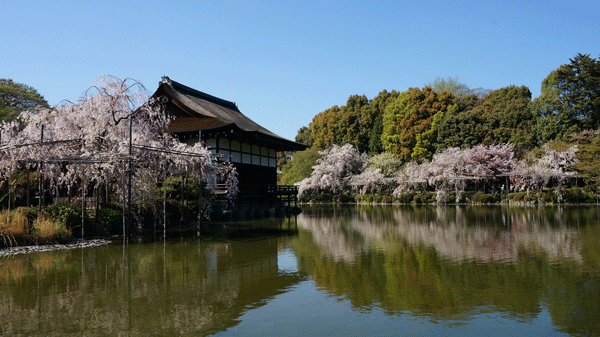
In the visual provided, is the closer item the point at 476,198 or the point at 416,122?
the point at 476,198

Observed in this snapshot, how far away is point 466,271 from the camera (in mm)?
9820

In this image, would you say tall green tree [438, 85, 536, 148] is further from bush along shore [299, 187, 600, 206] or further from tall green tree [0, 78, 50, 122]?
tall green tree [0, 78, 50, 122]

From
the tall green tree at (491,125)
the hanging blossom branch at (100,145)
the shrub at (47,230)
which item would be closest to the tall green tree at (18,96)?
the hanging blossom branch at (100,145)

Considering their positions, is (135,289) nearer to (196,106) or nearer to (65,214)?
(65,214)

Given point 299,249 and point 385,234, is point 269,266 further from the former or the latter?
point 385,234

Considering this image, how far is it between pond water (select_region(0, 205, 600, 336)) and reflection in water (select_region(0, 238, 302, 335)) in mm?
28

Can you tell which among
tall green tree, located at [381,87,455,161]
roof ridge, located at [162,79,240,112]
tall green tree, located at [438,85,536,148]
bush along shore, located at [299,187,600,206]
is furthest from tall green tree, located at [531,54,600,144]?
roof ridge, located at [162,79,240,112]

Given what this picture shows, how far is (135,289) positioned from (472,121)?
140 ft

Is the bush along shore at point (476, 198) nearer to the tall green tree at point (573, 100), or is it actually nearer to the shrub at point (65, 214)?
the tall green tree at point (573, 100)

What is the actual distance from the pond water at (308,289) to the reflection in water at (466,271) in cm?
3

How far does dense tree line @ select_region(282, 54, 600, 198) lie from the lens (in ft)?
Result: 125

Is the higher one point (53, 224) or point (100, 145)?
point (100, 145)

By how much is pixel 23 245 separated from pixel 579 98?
4246 cm

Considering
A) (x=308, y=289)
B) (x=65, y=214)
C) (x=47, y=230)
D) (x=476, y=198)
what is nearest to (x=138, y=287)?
(x=308, y=289)
